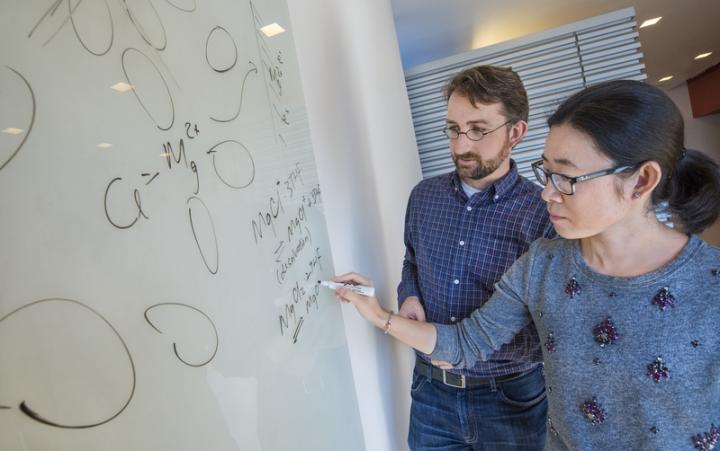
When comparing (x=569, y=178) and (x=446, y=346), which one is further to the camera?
(x=446, y=346)

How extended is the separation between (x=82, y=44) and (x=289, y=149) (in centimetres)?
42

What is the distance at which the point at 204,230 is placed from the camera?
550 millimetres

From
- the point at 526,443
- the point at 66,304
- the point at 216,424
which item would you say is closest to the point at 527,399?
the point at 526,443

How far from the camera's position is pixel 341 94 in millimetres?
1277

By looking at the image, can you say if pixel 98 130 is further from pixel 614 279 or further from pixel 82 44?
pixel 614 279

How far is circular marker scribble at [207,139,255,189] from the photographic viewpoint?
60cm

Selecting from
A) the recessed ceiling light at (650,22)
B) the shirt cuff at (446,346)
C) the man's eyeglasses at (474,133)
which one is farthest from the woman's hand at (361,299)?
the recessed ceiling light at (650,22)

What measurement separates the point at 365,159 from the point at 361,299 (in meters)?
0.62

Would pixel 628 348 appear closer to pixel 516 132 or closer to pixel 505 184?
pixel 505 184

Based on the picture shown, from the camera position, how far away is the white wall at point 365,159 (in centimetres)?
103

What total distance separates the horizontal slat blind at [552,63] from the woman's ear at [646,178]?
1983 mm

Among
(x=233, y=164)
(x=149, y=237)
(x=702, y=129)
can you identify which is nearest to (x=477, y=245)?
(x=233, y=164)

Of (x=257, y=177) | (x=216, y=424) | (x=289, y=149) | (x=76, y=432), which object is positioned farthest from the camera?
(x=289, y=149)

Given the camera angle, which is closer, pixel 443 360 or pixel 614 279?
pixel 614 279
